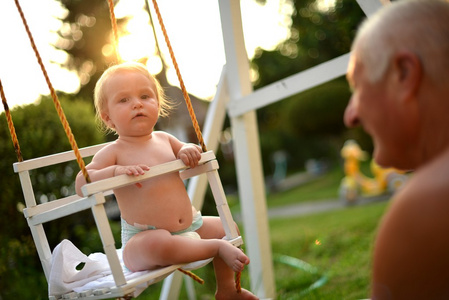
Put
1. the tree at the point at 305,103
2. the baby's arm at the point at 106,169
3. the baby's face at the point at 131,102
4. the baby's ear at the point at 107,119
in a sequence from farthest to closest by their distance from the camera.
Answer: the tree at the point at 305,103
the baby's ear at the point at 107,119
the baby's face at the point at 131,102
the baby's arm at the point at 106,169

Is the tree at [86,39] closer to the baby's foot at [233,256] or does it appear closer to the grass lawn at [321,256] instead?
the grass lawn at [321,256]

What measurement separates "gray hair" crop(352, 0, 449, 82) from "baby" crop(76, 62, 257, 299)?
42.7 inches

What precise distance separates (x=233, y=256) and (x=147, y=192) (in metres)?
0.45

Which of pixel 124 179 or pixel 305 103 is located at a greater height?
pixel 124 179

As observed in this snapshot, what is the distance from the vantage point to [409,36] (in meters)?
1.36

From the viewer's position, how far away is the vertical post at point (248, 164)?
4047mm

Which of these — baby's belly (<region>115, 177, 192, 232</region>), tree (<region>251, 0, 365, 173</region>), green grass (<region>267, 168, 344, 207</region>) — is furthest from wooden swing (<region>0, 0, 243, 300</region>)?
green grass (<region>267, 168, 344, 207</region>)

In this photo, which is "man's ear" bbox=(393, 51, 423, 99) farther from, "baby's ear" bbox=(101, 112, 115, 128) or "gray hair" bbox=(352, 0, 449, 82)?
"baby's ear" bbox=(101, 112, 115, 128)

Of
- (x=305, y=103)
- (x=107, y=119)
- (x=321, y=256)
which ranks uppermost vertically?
(x=107, y=119)

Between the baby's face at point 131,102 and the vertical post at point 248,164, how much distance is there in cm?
170

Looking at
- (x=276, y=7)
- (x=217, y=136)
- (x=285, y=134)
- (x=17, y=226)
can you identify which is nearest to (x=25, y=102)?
(x=17, y=226)

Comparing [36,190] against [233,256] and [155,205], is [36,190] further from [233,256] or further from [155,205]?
[233,256]

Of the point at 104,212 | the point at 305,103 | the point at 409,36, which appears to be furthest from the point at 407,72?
the point at 305,103

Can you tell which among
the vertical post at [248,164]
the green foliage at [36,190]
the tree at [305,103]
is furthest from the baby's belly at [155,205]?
the tree at [305,103]
